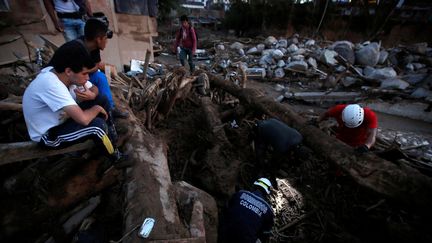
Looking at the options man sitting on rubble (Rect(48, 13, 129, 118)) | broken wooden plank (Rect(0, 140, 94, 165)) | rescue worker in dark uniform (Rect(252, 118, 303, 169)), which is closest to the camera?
broken wooden plank (Rect(0, 140, 94, 165))

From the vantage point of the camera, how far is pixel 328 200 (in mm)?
3305

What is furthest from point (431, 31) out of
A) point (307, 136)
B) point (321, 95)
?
point (307, 136)

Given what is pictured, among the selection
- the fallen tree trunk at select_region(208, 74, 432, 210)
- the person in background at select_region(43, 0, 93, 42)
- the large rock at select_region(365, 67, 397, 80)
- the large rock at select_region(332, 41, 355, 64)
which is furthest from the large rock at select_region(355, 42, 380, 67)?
the person in background at select_region(43, 0, 93, 42)

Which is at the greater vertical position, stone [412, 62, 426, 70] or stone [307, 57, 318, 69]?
stone [412, 62, 426, 70]

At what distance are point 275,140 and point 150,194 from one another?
2.02m

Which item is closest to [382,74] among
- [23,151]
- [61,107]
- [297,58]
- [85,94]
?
[297,58]

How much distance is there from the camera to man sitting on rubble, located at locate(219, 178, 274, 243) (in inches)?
85.6

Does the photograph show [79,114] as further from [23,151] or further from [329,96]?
[329,96]

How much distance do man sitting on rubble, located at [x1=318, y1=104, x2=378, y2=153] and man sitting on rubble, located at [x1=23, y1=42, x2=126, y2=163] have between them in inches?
126

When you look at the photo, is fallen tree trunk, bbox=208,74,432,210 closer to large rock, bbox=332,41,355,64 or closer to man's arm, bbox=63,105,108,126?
man's arm, bbox=63,105,108,126

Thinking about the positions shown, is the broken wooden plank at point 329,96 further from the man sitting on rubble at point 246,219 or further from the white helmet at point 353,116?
the man sitting on rubble at point 246,219

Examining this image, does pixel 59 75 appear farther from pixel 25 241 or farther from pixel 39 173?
pixel 25 241

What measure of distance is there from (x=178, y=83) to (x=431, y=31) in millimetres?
16192

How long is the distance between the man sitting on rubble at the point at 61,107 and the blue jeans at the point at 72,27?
2823 millimetres
